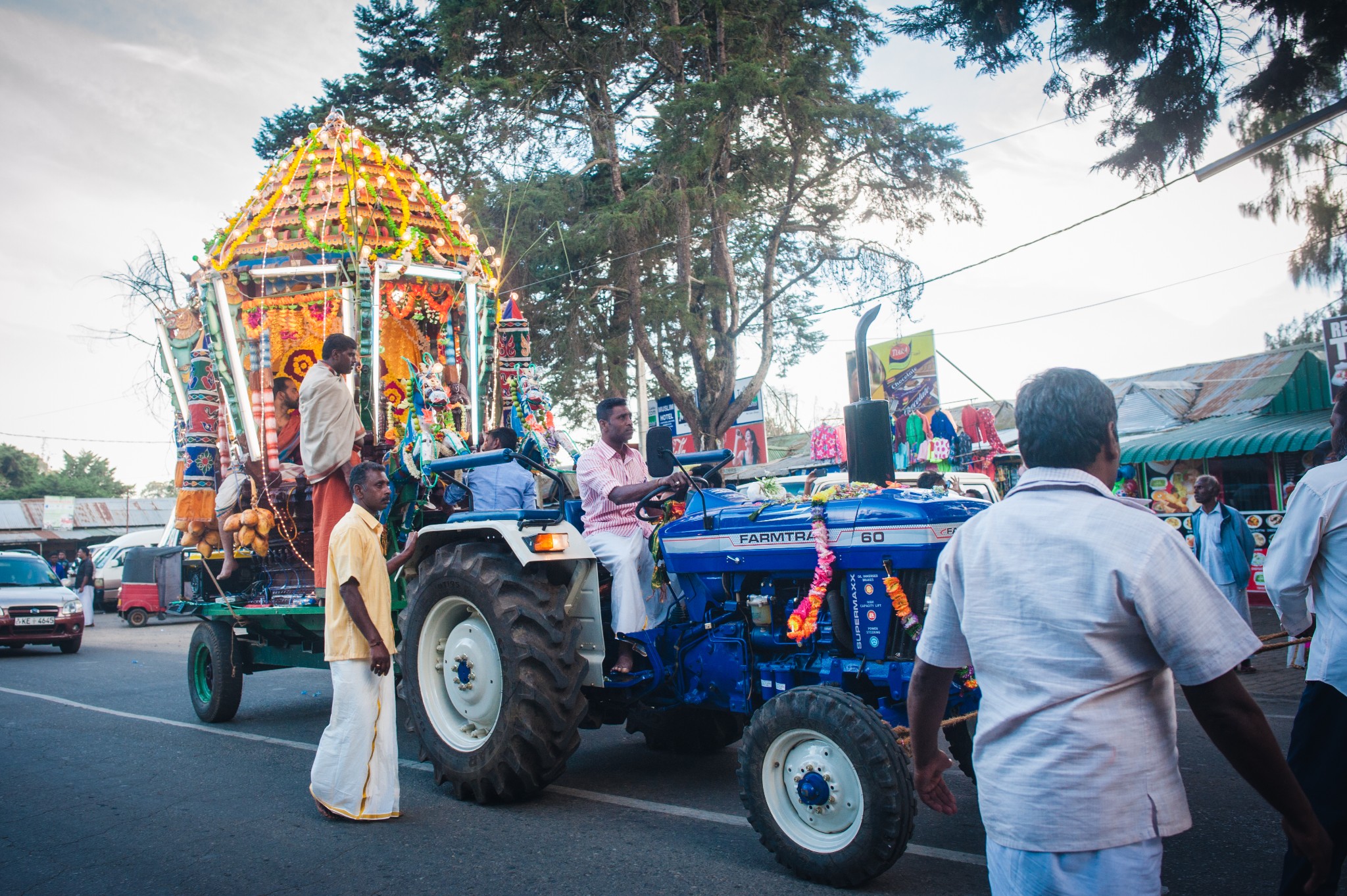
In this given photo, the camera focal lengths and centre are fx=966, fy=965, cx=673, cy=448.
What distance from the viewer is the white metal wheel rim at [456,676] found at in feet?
18.7

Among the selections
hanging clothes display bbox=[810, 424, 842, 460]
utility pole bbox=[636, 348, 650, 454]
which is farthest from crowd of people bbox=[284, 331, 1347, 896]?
utility pole bbox=[636, 348, 650, 454]

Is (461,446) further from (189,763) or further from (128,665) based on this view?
(128,665)

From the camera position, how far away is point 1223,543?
901 centimetres

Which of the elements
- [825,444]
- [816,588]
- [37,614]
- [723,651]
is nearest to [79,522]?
[37,614]

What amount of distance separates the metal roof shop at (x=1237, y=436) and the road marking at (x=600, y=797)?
11206mm

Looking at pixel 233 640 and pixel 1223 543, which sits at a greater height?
pixel 1223 543

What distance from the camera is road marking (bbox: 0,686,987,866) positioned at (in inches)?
175

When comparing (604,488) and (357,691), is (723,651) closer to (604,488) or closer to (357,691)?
(604,488)

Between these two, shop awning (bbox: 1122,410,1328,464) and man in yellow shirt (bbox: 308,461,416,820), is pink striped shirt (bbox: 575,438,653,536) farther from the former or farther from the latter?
shop awning (bbox: 1122,410,1328,464)

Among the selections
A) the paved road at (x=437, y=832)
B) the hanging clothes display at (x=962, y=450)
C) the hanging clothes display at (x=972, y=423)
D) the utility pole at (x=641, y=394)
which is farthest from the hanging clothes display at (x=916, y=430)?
the paved road at (x=437, y=832)

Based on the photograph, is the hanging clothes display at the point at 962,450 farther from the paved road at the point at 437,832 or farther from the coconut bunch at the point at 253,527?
the coconut bunch at the point at 253,527

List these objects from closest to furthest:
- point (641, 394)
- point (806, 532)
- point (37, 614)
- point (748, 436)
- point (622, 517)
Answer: point (806, 532) < point (622, 517) < point (37, 614) < point (641, 394) < point (748, 436)

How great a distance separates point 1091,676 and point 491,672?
14.0ft

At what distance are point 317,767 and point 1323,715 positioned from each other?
4686 mm
